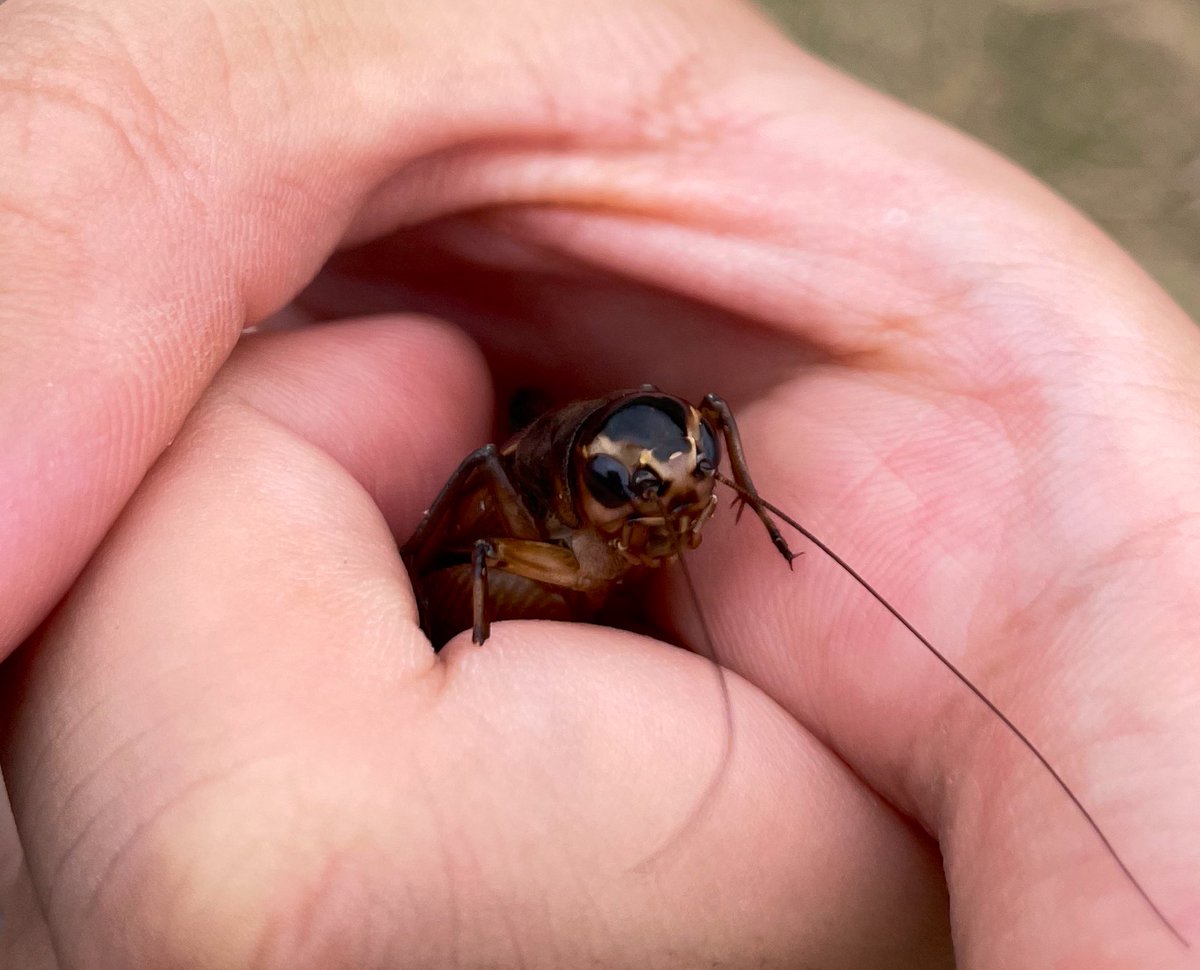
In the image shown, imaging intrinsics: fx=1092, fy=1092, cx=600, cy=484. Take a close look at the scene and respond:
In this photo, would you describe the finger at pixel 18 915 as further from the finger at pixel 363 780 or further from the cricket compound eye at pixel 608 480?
the cricket compound eye at pixel 608 480

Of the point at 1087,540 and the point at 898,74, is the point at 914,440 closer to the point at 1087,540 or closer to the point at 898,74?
the point at 1087,540

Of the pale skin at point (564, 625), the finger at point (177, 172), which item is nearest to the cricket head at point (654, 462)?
the pale skin at point (564, 625)

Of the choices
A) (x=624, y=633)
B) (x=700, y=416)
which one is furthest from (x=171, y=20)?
(x=624, y=633)

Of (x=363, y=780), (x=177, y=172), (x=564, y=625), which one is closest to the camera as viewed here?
(x=363, y=780)

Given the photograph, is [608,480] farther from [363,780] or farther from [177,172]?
[177,172]

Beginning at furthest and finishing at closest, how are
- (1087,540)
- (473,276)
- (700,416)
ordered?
(473,276), (700,416), (1087,540)

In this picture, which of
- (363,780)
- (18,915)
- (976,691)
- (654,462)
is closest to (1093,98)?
(654,462)
